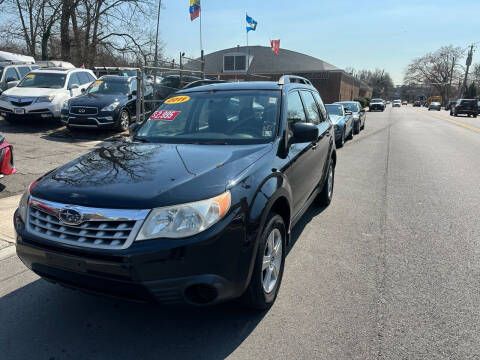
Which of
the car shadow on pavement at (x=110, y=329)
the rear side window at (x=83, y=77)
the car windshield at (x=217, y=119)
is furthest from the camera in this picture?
the rear side window at (x=83, y=77)

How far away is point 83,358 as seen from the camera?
2.36 metres

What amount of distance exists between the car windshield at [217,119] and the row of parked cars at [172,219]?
0.04 metres

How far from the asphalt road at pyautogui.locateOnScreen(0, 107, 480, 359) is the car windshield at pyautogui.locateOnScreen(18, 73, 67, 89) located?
32.9 ft

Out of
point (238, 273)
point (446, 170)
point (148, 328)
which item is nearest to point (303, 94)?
point (238, 273)

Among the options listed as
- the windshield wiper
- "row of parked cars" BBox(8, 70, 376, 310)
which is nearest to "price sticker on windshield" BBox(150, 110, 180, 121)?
the windshield wiper

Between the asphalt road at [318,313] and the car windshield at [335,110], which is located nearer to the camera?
the asphalt road at [318,313]

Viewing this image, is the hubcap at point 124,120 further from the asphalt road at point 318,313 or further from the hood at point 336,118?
the asphalt road at point 318,313

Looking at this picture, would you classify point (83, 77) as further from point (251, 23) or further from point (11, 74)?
point (251, 23)

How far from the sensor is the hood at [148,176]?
2242 millimetres

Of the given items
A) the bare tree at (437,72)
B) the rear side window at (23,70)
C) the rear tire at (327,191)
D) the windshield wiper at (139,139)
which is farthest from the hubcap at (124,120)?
the bare tree at (437,72)

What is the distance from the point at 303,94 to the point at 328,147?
102cm

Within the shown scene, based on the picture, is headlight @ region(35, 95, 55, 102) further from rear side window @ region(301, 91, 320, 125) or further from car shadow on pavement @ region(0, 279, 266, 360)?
car shadow on pavement @ region(0, 279, 266, 360)

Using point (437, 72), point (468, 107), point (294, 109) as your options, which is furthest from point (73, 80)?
point (437, 72)

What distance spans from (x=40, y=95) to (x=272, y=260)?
433 inches
